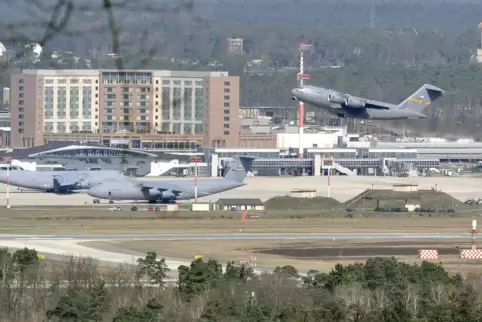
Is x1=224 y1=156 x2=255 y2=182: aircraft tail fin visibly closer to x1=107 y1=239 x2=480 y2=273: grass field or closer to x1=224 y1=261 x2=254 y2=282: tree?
x1=107 y1=239 x2=480 y2=273: grass field

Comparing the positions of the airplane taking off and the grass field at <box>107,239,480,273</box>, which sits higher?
the airplane taking off

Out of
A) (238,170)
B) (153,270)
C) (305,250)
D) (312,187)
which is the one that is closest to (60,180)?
(238,170)

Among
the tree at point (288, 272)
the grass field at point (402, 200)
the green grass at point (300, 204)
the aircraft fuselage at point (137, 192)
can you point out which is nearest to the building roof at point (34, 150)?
the aircraft fuselage at point (137, 192)

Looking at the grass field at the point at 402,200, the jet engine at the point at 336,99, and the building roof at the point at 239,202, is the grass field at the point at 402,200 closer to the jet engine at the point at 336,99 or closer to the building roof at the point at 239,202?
the building roof at the point at 239,202

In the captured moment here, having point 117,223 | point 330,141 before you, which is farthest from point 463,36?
point 117,223

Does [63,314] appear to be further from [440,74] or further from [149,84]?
[440,74]

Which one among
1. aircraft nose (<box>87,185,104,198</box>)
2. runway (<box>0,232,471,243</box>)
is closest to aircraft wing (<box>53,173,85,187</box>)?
aircraft nose (<box>87,185,104,198</box>)

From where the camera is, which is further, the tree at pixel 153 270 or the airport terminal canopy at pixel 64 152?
the airport terminal canopy at pixel 64 152
